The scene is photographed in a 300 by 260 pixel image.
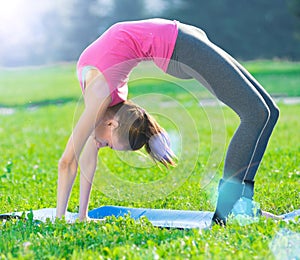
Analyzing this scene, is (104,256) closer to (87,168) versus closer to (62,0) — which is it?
(87,168)

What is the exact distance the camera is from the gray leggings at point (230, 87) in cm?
318

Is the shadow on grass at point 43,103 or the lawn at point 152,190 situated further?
the shadow on grass at point 43,103

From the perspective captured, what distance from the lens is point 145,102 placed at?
3.60 m

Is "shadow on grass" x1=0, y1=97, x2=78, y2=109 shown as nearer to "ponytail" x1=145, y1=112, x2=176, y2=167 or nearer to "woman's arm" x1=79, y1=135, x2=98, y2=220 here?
"woman's arm" x1=79, y1=135, x2=98, y2=220

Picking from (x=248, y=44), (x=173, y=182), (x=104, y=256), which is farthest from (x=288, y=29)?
(x=104, y=256)

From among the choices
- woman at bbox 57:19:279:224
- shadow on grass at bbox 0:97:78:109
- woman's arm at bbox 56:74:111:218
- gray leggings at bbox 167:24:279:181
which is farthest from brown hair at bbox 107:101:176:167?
shadow on grass at bbox 0:97:78:109

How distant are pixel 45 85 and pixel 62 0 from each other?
1499 centimetres

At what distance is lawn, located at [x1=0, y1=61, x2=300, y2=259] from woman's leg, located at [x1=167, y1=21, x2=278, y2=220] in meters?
0.15

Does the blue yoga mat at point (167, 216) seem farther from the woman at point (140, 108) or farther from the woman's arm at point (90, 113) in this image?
the woman's arm at point (90, 113)

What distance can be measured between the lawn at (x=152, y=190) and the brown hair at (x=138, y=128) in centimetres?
18

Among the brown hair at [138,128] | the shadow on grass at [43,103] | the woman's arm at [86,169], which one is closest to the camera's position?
the brown hair at [138,128]

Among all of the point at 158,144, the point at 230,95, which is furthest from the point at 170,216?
the point at 230,95

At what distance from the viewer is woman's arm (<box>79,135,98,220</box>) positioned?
11.7 feet

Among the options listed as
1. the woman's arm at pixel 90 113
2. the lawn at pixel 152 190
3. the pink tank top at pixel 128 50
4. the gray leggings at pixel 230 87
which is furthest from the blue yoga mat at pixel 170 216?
the pink tank top at pixel 128 50
